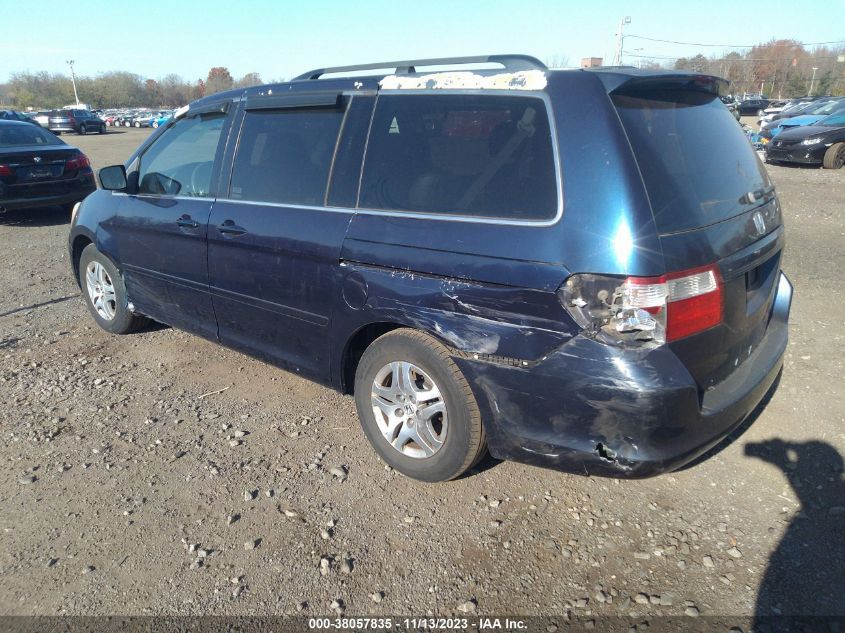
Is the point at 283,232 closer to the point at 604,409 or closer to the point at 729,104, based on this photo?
the point at 604,409

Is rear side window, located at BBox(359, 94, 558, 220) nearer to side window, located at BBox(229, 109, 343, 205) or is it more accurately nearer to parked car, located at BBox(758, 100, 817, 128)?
side window, located at BBox(229, 109, 343, 205)

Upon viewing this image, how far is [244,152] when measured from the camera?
384 cm

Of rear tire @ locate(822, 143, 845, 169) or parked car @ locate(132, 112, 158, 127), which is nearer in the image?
rear tire @ locate(822, 143, 845, 169)

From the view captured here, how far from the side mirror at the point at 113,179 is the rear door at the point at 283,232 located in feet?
3.79

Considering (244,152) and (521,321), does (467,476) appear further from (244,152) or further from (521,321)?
(244,152)

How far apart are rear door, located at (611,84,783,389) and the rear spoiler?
2 cm

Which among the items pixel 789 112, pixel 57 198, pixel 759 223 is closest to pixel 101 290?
pixel 759 223

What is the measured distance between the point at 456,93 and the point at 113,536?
258 cm

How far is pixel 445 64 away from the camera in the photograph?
10.2 ft

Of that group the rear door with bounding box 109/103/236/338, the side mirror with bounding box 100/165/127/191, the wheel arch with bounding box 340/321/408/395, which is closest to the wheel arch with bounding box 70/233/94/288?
the rear door with bounding box 109/103/236/338

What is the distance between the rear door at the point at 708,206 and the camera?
2.41 m

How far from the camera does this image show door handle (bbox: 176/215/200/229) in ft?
13.0

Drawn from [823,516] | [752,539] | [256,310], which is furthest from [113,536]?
[823,516]

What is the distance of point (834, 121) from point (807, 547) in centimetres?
1591
